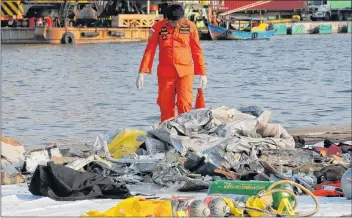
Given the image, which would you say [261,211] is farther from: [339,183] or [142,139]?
[142,139]

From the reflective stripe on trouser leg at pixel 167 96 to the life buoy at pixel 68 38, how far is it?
4539cm

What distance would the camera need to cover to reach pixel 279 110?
17656 mm

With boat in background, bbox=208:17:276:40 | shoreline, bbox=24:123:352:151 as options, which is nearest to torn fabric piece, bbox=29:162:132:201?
shoreline, bbox=24:123:352:151

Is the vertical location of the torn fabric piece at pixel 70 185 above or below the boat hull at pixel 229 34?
above

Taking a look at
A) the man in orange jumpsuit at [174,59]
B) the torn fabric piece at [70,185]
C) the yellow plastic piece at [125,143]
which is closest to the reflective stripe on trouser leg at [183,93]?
the man in orange jumpsuit at [174,59]

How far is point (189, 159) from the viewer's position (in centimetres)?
802

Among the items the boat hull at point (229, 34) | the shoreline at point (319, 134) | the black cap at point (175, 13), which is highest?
the black cap at point (175, 13)

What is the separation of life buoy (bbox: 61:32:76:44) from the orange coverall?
45.4m

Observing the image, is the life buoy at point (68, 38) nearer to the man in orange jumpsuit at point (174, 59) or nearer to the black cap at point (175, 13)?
the man in orange jumpsuit at point (174, 59)

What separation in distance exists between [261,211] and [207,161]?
171 cm

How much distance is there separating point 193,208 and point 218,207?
16 cm

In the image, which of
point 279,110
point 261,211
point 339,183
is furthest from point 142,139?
point 279,110

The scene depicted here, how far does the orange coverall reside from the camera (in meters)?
9.83

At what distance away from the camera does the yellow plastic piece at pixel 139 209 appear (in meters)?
6.25
